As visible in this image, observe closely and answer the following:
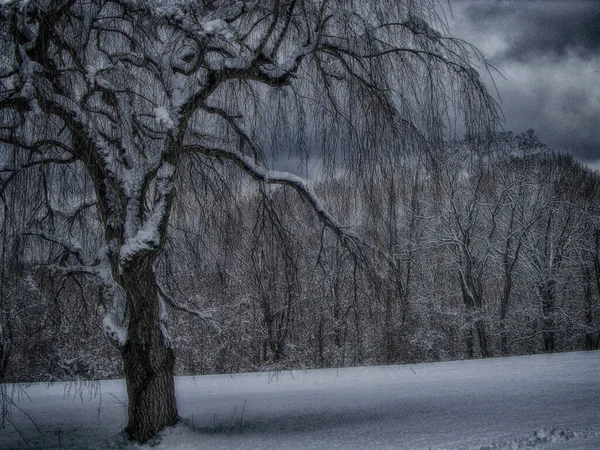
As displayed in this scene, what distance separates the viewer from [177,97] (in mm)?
3695

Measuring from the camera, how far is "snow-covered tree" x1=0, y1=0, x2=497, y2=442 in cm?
317

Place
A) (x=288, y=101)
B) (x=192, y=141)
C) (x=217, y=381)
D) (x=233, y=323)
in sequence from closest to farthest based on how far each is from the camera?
(x=288, y=101), (x=192, y=141), (x=217, y=381), (x=233, y=323)

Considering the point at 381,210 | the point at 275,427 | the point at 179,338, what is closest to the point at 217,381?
the point at 179,338

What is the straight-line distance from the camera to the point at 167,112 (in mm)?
3412

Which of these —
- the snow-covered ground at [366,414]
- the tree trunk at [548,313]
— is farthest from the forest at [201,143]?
the tree trunk at [548,313]

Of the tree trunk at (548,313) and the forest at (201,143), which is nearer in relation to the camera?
the forest at (201,143)

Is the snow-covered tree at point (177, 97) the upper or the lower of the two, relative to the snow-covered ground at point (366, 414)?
upper

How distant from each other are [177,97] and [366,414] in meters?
4.09

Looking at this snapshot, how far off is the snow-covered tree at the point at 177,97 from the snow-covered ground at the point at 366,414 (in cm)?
126

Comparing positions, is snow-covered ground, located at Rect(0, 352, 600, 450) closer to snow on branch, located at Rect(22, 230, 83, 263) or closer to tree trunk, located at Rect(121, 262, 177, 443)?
tree trunk, located at Rect(121, 262, 177, 443)

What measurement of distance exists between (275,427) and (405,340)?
13.4m

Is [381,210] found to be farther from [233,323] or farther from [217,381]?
[233,323]

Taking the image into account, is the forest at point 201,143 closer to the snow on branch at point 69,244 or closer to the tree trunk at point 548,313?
the snow on branch at point 69,244

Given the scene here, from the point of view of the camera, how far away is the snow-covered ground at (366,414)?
3990 millimetres
